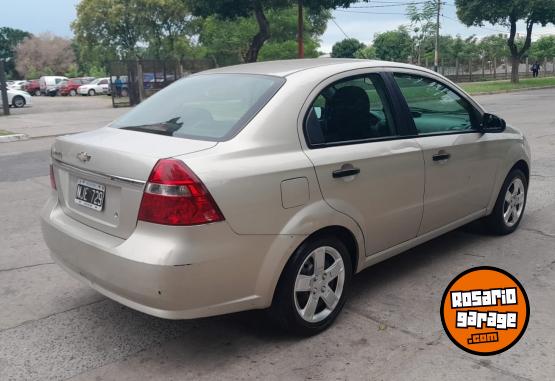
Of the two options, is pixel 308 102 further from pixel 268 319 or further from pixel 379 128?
pixel 268 319

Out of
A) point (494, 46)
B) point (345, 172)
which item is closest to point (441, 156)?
point (345, 172)

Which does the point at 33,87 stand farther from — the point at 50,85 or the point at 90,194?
the point at 90,194

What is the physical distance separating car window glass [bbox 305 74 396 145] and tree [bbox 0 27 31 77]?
9612 centimetres

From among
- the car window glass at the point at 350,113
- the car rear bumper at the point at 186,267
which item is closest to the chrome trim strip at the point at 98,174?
the car rear bumper at the point at 186,267

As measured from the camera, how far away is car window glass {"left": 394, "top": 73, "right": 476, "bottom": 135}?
4.00m

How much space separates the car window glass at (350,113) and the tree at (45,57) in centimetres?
8383

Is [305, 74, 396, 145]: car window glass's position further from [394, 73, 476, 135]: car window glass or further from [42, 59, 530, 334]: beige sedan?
[394, 73, 476, 135]: car window glass

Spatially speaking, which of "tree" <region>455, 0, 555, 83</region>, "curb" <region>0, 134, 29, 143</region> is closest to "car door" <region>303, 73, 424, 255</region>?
"curb" <region>0, 134, 29, 143</region>

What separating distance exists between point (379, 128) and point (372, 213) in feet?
1.94

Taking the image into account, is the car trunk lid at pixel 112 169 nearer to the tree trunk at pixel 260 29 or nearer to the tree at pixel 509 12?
the tree trunk at pixel 260 29

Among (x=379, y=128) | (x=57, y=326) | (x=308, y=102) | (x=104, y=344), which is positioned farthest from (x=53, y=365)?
(x=379, y=128)

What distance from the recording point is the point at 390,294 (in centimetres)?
388

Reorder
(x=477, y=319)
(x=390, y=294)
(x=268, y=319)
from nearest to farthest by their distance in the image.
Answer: (x=477, y=319) < (x=268, y=319) < (x=390, y=294)

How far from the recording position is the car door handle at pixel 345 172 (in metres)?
3.25
